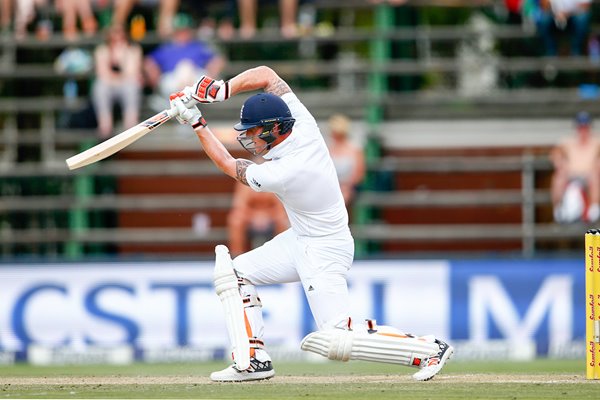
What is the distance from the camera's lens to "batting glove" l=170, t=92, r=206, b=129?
7.91 m

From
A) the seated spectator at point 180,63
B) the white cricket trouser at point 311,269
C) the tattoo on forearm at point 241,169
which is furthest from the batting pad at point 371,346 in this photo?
the seated spectator at point 180,63

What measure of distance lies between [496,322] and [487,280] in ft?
1.39

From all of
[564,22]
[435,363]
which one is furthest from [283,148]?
[564,22]

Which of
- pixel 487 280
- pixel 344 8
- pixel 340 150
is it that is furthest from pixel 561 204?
pixel 344 8

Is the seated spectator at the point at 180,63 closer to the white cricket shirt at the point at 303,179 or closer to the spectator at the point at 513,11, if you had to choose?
the spectator at the point at 513,11

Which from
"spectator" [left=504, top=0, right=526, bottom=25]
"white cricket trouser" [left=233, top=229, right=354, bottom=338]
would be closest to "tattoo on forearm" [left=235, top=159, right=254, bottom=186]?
"white cricket trouser" [left=233, top=229, right=354, bottom=338]

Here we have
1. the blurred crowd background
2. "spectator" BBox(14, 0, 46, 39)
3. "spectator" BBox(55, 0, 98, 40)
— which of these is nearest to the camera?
the blurred crowd background

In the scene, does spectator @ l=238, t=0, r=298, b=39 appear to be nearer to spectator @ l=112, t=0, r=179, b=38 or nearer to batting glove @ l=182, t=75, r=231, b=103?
spectator @ l=112, t=0, r=179, b=38

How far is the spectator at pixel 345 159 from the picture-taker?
13617 millimetres

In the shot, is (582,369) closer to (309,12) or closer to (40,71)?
(309,12)

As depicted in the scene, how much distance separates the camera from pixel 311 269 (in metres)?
7.73

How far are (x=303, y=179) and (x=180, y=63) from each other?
7247 millimetres

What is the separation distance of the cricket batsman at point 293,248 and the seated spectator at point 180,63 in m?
6.63

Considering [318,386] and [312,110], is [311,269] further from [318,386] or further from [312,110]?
[312,110]
